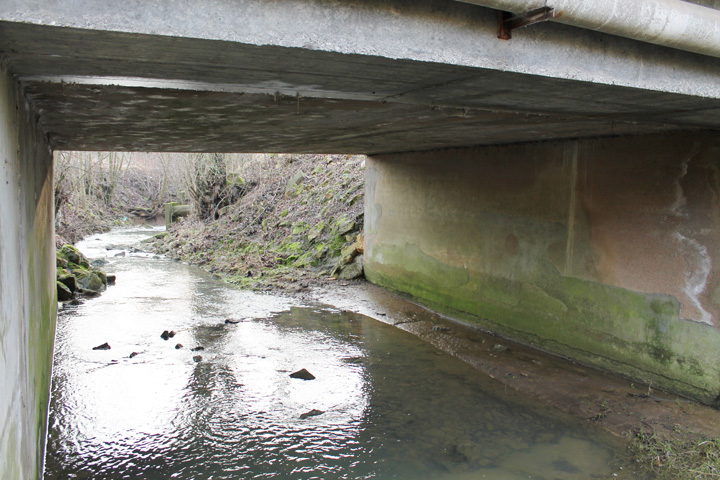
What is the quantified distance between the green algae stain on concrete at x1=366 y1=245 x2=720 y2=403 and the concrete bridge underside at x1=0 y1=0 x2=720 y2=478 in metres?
0.03

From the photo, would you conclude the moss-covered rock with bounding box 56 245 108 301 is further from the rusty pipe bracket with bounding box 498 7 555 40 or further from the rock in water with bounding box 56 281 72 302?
the rusty pipe bracket with bounding box 498 7 555 40

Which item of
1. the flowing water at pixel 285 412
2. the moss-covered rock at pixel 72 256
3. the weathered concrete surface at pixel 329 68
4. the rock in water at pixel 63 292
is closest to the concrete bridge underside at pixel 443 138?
→ the weathered concrete surface at pixel 329 68

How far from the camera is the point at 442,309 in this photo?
9891mm

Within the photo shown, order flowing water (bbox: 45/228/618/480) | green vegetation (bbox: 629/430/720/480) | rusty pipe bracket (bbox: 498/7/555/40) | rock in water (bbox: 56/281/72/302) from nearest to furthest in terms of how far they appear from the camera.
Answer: rusty pipe bracket (bbox: 498/7/555/40) → green vegetation (bbox: 629/430/720/480) → flowing water (bbox: 45/228/618/480) → rock in water (bbox: 56/281/72/302)

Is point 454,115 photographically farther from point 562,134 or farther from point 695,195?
point 695,195

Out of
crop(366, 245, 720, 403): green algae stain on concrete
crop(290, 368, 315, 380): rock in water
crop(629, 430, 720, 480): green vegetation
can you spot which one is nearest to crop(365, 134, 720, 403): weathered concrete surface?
crop(366, 245, 720, 403): green algae stain on concrete

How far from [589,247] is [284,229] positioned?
35.0ft

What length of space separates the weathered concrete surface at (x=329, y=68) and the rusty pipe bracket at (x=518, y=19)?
5cm

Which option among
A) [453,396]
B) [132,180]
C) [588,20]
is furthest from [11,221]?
[132,180]

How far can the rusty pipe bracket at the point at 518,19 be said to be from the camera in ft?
8.68

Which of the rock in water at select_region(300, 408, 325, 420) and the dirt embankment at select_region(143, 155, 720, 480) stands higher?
the dirt embankment at select_region(143, 155, 720, 480)

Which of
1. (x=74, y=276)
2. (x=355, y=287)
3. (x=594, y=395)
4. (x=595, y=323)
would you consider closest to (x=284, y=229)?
(x=355, y=287)

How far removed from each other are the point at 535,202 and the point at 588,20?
5262mm

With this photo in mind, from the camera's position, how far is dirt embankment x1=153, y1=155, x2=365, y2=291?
43.8ft
